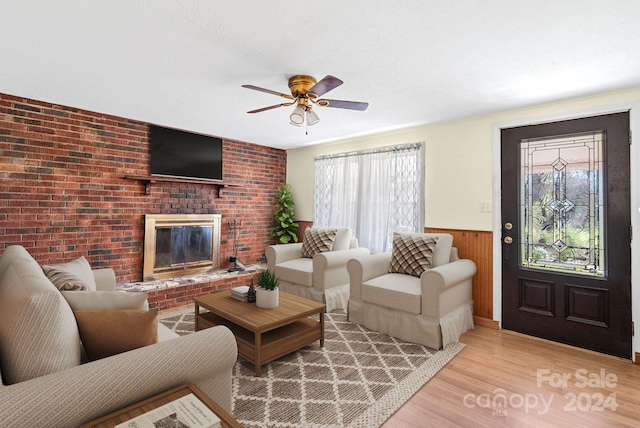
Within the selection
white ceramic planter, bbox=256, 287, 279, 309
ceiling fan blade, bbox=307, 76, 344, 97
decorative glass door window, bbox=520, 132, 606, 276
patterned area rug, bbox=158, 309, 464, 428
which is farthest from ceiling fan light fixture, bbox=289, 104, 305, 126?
decorative glass door window, bbox=520, 132, 606, 276

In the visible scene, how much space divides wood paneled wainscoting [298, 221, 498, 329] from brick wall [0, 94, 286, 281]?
355 cm

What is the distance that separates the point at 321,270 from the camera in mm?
3742

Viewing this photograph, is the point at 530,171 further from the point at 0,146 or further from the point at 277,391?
the point at 0,146

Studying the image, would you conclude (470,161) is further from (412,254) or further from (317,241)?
(317,241)

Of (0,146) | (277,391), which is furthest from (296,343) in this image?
(0,146)

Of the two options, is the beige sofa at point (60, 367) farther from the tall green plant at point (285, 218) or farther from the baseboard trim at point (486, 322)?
the tall green plant at point (285, 218)

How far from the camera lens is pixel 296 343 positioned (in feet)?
8.30

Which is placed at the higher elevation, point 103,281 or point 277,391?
point 103,281

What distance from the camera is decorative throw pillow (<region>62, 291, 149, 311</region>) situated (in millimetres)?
1392

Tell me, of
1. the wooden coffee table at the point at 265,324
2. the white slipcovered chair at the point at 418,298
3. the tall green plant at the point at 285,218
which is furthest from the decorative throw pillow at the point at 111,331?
the tall green plant at the point at 285,218

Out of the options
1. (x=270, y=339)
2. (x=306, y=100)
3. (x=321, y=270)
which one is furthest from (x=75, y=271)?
(x=321, y=270)

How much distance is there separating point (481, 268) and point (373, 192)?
1.72 meters

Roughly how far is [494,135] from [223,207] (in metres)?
3.77

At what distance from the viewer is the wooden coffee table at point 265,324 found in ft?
7.59
